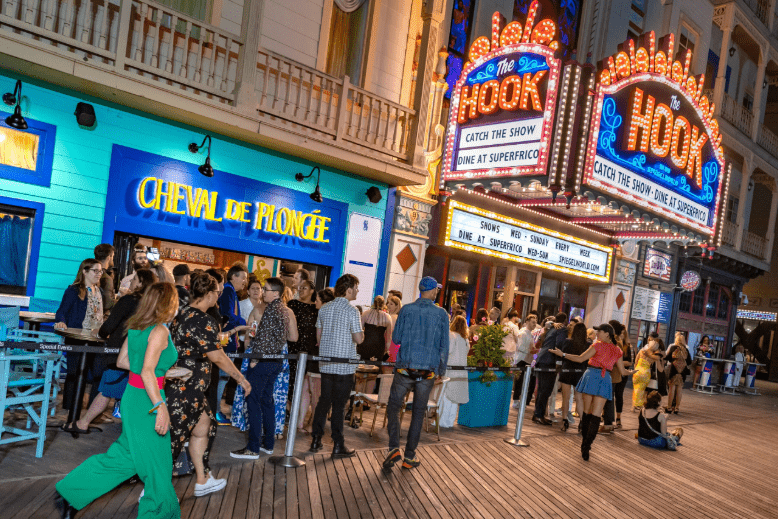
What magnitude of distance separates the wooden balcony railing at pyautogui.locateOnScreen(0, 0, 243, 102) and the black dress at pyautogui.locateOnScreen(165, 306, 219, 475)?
→ 180 inches

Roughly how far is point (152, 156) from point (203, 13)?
240 cm

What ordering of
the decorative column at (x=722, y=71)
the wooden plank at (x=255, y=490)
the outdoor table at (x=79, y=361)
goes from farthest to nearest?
the decorative column at (x=722, y=71) → the outdoor table at (x=79, y=361) → the wooden plank at (x=255, y=490)

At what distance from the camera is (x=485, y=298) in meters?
15.5

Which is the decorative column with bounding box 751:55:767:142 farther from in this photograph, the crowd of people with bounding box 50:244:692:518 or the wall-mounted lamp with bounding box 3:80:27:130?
the wall-mounted lamp with bounding box 3:80:27:130

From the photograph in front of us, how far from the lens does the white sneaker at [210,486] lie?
499 centimetres

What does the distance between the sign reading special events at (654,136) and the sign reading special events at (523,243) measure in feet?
10.7

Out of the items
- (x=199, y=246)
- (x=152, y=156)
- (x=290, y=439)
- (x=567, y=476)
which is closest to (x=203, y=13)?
(x=152, y=156)

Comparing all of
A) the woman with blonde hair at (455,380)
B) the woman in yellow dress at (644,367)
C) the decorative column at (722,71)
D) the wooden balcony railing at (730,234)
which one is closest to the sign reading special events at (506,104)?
the woman with blonde hair at (455,380)

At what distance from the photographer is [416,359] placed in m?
6.47

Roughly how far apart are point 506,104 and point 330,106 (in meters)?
3.17

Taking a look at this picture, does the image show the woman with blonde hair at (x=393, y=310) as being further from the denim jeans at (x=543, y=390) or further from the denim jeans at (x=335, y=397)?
the denim jeans at (x=335, y=397)

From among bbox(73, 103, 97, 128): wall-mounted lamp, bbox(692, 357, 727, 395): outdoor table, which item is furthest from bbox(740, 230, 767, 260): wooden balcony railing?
bbox(73, 103, 97, 128): wall-mounted lamp

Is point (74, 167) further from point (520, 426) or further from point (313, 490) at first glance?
point (520, 426)

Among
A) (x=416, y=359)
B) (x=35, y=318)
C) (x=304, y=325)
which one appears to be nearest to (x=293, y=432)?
(x=304, y=325)
